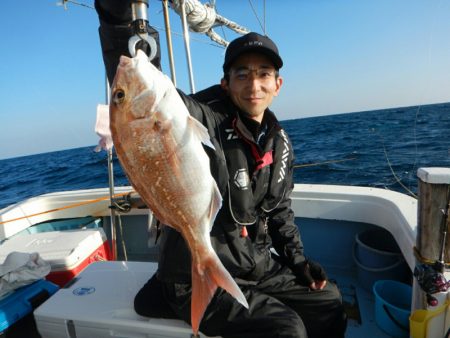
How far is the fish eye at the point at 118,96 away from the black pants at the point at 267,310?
118 cm

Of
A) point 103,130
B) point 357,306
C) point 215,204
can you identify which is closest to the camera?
point 215,204

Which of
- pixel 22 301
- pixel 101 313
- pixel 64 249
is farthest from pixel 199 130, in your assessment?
pixel 64 249

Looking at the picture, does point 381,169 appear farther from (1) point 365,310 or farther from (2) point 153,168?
(2) point 153,168

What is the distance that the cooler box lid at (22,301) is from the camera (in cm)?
210

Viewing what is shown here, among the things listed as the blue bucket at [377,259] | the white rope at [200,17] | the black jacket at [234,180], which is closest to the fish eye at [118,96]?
the black jacket at [234,180]

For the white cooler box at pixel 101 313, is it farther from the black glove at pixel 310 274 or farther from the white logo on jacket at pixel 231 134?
the white logo on jacket at pixel 231 134

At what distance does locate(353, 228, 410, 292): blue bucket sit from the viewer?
3.17m

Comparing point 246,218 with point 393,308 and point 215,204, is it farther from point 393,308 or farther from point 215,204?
point 393,308

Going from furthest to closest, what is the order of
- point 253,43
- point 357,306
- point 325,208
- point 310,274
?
point 325,208, point 357,306, point 310,274, point 253,43

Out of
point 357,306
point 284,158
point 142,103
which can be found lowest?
point 357,306

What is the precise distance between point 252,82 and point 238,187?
2.32 ft

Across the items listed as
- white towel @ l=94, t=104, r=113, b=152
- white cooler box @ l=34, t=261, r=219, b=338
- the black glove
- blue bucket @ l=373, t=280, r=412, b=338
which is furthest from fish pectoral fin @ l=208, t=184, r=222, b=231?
blue bucket @ l=373, t=280, r=412, b=338

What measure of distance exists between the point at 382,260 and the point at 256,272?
182cm

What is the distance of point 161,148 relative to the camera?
1416mm
